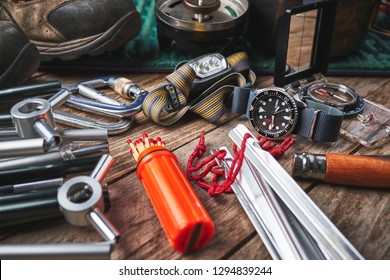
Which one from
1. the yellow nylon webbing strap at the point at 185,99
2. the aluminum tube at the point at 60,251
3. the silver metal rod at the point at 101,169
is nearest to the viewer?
the aluminum tube at the point at 60,251

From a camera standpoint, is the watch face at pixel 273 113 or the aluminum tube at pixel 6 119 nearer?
the aluminum tube at pixel 6 119

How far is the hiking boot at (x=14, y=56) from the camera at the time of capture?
104 centimetres

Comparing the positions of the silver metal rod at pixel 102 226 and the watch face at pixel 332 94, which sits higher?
the silver metal rod at pixel 102 226

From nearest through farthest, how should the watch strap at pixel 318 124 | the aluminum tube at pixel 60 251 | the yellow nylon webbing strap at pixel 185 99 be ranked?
the aluminum tube at pixel 60 251 < the watch strap at pixel 318 124 < the yellow nylon webbing strap at pixel 185 99

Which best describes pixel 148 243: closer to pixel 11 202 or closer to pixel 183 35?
pixel 11 202

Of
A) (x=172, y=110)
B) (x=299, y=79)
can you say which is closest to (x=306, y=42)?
(x=299, y=79)

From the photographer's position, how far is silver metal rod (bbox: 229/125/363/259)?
0.65 meters

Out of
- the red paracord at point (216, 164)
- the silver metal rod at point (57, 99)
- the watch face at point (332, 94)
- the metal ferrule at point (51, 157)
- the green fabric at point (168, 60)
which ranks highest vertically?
the silver metal rod at point (57, 99)

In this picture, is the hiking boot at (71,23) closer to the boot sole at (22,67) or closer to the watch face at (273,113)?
the boot sole at (22,67)

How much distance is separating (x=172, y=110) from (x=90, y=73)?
1.17 ft

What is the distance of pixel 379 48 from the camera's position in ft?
4.43

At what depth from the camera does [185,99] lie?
1035 millimetres

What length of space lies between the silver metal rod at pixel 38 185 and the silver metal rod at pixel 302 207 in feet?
1.17

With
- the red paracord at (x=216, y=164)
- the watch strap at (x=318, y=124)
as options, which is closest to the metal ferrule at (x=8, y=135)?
the red paracord at (x=216, y=164)
